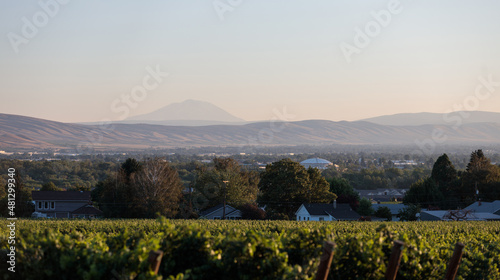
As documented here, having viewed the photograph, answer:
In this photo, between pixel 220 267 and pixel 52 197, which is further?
pixel 52 197

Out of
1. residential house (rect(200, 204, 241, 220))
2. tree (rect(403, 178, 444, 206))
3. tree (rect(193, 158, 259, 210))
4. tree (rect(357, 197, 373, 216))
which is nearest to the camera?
residential house (rect(200, 204, 241, 220))

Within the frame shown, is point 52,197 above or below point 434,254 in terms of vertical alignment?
below

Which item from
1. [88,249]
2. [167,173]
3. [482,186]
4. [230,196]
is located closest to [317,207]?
[230,196]

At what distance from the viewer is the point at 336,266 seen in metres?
8.78

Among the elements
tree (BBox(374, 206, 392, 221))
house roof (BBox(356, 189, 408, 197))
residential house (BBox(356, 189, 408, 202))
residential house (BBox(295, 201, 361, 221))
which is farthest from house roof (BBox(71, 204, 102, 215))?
house roof (BBox(356, 189, 408, 197))

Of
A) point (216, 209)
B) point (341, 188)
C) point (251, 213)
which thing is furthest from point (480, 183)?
point (216, 209)

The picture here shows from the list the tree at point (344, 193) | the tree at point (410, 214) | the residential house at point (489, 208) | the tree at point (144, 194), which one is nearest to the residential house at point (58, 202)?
the tree at point (144, 194)

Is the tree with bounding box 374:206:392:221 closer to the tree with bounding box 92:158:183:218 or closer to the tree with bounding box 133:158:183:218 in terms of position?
the tree with bounding box 92:158:183:218

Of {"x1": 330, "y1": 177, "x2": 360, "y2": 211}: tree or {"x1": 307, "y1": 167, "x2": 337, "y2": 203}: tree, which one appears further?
{"x1": 330, "y1": 177, "x2": 360, "y2": 211}: tree

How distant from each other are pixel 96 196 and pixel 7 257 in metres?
56.7

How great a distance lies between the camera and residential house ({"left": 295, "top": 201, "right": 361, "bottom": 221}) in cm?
5097

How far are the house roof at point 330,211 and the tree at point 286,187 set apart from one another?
6.01ft

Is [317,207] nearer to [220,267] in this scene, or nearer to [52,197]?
[52,197]

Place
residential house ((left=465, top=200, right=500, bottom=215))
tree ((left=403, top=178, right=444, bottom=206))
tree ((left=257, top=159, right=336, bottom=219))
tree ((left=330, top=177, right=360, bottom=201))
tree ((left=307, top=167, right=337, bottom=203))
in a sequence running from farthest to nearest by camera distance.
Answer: tree ((left=403, top=178, right=444, bottom=206)) → tree ((left=330, top=177, right=360, bottom=201)) → tree ((left=307, top=167, right=337, bottom=203)) → tree ((left=257, top=159, right=336, bottom=219)) → residential house ((left=465, top=200, right=500, bottom=215))
